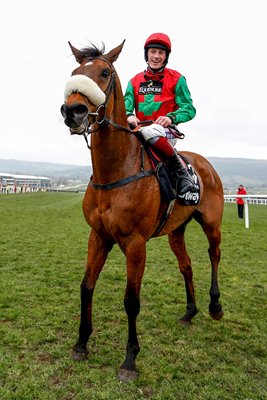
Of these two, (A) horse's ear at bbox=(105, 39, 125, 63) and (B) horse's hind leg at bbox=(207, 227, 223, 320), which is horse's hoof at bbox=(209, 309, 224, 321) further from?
(A) horse's ear at bbox=(105, 39, 125, 63)

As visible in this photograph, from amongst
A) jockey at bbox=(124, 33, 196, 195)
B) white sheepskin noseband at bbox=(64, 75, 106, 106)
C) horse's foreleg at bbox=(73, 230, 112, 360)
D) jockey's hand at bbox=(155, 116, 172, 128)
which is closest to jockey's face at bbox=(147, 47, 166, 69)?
jockey at bbox=(124, 33, 196, 195)

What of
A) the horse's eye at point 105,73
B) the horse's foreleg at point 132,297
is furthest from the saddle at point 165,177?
the horse's eye at point 105,73

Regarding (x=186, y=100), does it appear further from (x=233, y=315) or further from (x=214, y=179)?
(x=233, y=315)

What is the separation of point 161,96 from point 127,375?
334 centimetres

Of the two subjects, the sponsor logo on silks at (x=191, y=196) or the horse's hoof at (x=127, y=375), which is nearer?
the horse's hoof at (x=127, y=375)

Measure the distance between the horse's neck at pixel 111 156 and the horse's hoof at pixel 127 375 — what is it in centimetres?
202

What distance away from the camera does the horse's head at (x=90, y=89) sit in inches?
117

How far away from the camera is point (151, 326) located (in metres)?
4.95

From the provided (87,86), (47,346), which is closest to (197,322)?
(47,346)

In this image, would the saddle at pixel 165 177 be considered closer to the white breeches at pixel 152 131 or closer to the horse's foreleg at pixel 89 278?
the white breeches at pixel 152 131

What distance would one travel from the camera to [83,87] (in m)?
3.09

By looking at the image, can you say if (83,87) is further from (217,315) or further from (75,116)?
Answer: (217,315)

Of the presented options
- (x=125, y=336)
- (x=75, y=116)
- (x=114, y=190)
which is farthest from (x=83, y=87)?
(x=125, y=336)

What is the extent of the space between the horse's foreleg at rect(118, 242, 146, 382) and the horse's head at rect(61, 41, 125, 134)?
1.44 meters
